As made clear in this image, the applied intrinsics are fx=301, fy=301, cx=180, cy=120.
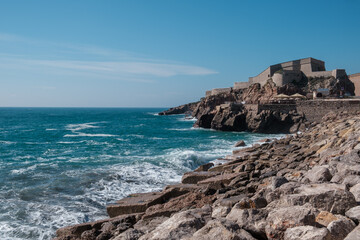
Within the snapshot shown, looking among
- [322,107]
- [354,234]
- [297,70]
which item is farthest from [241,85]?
[354,234]

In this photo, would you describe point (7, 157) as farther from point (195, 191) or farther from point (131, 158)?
point (195, 191)

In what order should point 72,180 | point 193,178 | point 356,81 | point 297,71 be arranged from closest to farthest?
point 193,178 < point 72,180 < point 356,81 < point 297,71

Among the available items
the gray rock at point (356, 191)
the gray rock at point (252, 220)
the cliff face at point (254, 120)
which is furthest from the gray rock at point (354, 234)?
the cliff face at point (254, 120)

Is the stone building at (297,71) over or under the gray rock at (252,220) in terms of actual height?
over

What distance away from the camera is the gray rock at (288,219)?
4.57 meters

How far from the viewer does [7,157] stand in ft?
79.8

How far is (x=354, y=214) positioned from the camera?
15.1 ft

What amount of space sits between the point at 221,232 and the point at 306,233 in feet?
4.01

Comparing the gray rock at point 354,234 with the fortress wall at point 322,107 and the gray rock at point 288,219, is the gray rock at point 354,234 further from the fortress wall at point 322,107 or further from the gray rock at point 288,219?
the fortress wall at point 322,107

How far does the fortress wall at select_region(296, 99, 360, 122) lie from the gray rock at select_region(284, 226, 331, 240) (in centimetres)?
3434

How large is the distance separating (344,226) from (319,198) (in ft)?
3.08

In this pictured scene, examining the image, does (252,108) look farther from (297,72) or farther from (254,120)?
(297,72)

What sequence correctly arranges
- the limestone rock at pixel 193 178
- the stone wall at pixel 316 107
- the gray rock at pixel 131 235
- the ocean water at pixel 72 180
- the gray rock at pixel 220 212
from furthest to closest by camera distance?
1. the stone wall at pixel 316 107
2. the limestone rock at pixel 193 178
3. the ocean water at pixel 72 180
4. the gray rock at pixel 220 212
5. the gray rock at pixel 131 235

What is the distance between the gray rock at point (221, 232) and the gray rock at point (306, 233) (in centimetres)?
59
